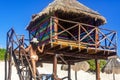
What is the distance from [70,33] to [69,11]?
3.50ft

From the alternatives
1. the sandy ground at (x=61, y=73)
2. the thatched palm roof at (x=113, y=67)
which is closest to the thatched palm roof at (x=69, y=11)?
the sandy ground at (x=61, y=73)

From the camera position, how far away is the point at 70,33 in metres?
13.5

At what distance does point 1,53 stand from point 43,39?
9.23m

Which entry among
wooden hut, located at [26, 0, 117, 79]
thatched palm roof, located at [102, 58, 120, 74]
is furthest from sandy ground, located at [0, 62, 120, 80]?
wooden hut, located at [26, 0, 117, 79]

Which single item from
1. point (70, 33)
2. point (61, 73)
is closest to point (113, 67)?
point (61, 73)

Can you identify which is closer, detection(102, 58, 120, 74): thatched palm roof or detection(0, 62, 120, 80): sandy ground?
detection(0, 62, 120, 80): sandy ground

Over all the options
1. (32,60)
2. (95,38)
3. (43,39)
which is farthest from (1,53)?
(32,60)

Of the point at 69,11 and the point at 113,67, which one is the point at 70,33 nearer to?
the point at 69,11

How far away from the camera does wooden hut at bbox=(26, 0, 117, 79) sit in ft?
42.5

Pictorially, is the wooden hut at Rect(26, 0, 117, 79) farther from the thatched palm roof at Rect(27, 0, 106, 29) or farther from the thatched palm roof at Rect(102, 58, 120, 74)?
the thatched palm roof at Rect(102, 58, 120, 74)

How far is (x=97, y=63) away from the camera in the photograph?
1448cm

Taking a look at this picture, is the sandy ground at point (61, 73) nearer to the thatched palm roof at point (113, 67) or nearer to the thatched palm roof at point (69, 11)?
the thatched palm roof at point (113, 67)

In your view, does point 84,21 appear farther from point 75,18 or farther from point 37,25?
point 37,25

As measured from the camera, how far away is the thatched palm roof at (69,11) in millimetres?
13570
